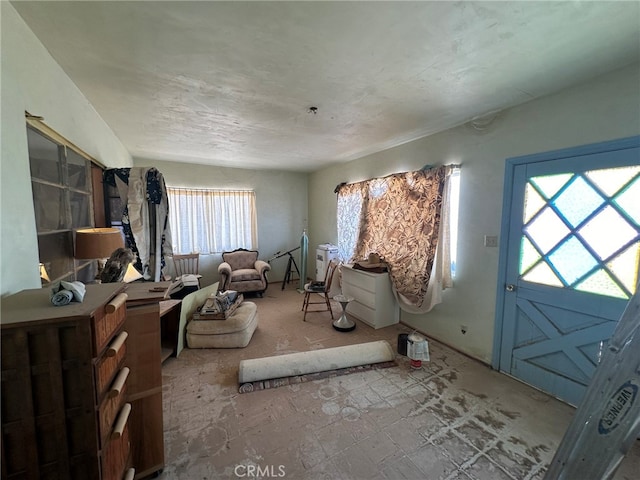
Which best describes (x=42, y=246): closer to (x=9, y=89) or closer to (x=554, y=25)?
(x=9, y=89)

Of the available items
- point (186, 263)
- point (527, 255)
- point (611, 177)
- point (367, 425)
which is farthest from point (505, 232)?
point (186, 263)

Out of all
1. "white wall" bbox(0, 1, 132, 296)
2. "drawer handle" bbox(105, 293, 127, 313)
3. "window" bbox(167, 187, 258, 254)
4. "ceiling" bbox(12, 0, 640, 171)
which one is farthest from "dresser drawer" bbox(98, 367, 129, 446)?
"window" bbox(167, 187, 258, 254)

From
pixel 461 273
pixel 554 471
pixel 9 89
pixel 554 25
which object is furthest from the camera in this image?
pixel 461 273

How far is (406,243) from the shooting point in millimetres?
3289

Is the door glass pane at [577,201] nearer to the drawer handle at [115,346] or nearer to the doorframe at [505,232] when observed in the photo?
the doorframe at [505,232]

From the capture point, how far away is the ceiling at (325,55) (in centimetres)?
124

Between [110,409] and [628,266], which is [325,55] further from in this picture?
[628,266]

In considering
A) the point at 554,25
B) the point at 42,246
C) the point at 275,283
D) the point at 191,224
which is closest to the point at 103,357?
the point at 42,246

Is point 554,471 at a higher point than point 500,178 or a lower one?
lower

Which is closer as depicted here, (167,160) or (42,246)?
(42,246)

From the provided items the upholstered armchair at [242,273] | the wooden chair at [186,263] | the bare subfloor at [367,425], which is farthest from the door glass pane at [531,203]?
the wooden chair at [186,263]

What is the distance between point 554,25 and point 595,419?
6.01ft

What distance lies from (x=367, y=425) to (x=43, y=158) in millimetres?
2713

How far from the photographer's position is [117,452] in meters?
1.10
